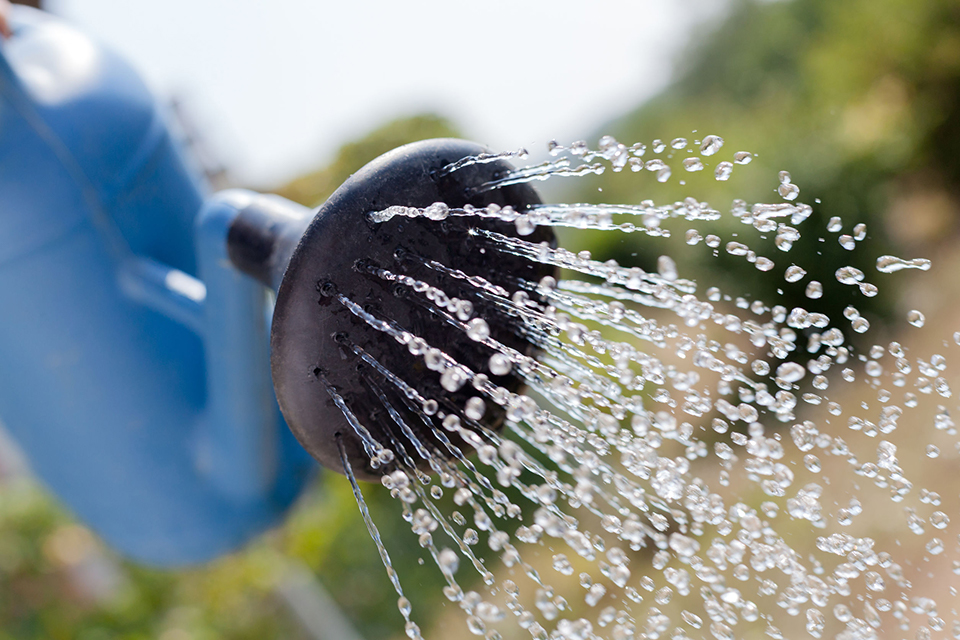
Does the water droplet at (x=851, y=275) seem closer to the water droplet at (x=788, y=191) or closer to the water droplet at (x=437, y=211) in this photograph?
the water droplet at (x=788, y=191)

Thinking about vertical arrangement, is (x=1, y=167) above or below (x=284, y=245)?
below

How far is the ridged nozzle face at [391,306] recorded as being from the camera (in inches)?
24.8

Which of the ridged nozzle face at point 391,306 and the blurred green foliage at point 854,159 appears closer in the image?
the ridged nozzle face at point 391,306

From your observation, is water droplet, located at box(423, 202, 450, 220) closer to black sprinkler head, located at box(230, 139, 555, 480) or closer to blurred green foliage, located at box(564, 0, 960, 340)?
black sprinkler head, located at box(230, 139, 555, 480)

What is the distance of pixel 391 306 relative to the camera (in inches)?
26.3

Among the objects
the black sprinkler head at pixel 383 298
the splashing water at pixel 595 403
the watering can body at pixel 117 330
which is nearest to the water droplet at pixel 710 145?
the splashing water at pixel 595 403

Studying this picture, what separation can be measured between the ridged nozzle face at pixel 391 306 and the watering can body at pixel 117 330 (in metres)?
0.38

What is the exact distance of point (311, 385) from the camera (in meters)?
0.65

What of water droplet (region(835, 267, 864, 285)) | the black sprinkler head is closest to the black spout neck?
the black sprinkler head

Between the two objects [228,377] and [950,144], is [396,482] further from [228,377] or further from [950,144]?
[950,144]

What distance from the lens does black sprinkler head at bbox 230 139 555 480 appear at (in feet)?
2.06

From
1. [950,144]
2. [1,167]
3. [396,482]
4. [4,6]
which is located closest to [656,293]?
[396,482]

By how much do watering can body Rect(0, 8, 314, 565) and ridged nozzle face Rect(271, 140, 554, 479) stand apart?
38cm

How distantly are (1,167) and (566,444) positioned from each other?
968 millimetres
